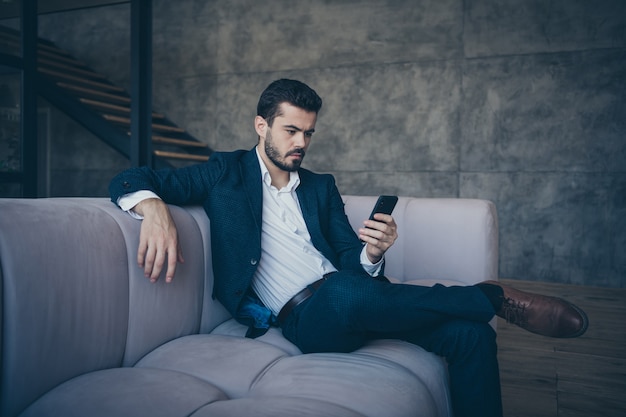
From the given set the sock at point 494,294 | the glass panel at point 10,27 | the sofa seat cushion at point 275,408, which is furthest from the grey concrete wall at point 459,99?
the sofa seat cushion at point 275,408

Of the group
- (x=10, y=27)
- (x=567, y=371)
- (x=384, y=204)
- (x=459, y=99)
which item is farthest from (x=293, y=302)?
(x=459, y=99)

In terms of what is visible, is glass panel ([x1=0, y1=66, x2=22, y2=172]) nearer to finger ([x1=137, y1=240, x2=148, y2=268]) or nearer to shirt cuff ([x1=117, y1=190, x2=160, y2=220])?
shirt cuff ([x1=117, y1=190, x2=160, y2=220])

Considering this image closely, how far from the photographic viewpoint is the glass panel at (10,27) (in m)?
3.64

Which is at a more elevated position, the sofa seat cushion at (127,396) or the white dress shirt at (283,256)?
the white dress shirt at (283,256)

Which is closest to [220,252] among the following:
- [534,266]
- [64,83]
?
[534,266]

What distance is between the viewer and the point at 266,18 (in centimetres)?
541

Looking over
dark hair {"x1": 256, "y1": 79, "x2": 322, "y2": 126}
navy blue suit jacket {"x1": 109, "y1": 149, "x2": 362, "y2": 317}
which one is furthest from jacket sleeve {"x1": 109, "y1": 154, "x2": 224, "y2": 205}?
dark hair {"x1": 256, "y1": 79, "x2": 322, "y2": 126}

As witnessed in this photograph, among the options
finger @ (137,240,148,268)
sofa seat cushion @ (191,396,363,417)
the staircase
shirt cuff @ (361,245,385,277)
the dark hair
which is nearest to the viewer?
sofa seat cushion @ (191,396,363,417)

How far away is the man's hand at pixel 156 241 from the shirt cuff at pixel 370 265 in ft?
2.09

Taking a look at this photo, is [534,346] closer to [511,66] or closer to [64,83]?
[511,66]

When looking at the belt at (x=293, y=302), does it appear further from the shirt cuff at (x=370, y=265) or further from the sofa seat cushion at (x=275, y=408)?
the sofa seat cushion at (x=275, y=408)

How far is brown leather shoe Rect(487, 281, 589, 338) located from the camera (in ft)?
5.04

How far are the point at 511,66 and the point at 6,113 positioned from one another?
4.15 meters

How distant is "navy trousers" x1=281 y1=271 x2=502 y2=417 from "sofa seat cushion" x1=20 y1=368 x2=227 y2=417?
0.39 meters
